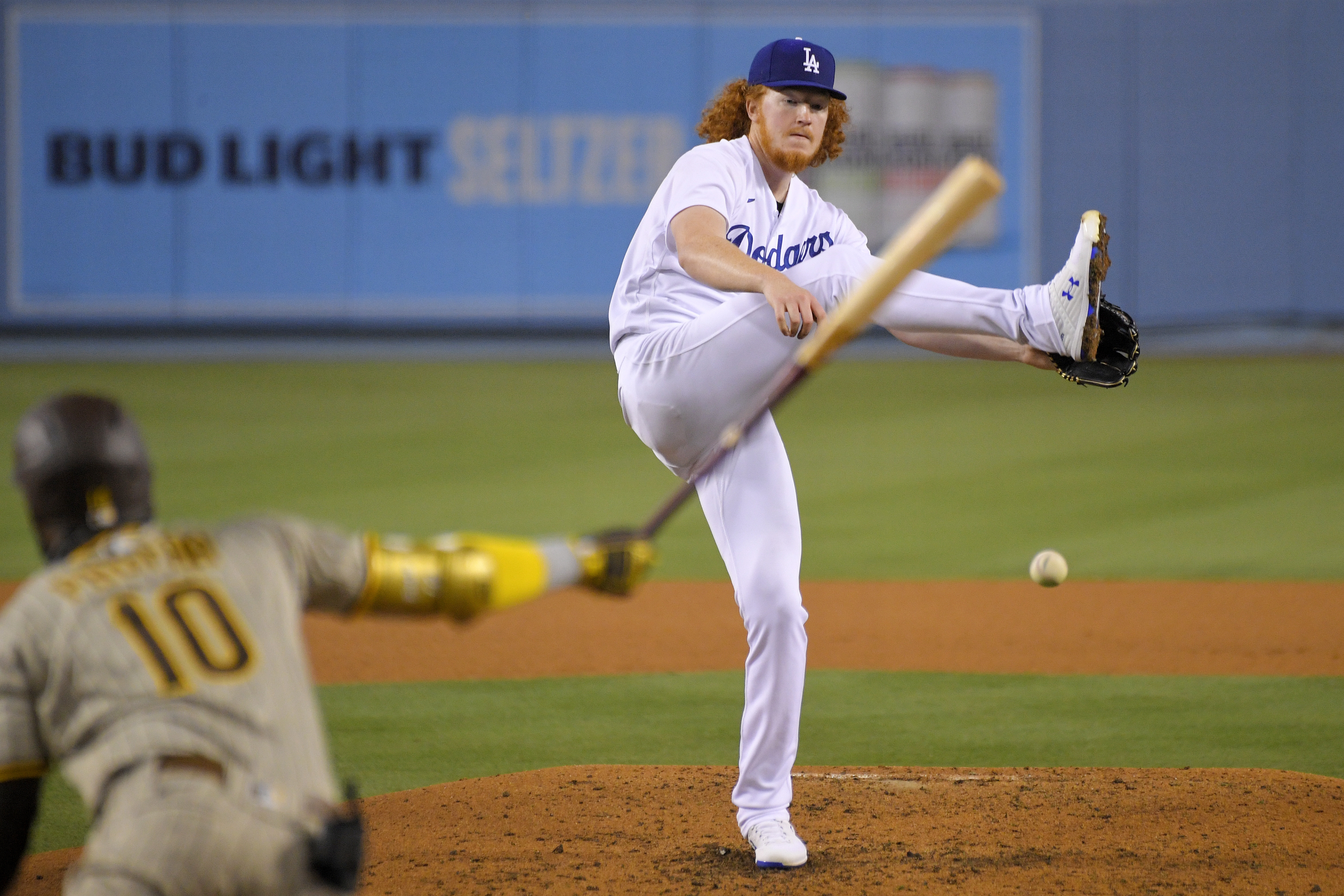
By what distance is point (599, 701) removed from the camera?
6129mm

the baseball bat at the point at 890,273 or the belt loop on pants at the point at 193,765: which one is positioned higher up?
the baseball bat at the point at 890,273

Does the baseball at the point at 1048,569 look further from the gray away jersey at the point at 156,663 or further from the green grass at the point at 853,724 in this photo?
the gray away jersey at the point at 156,663

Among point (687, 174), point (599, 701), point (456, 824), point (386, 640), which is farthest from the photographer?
point (386, 640)

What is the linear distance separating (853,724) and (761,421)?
228cm

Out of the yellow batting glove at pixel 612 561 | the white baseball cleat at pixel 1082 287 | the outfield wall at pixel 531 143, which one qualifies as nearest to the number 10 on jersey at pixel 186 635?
the yellow batting glove at pixel 612 561

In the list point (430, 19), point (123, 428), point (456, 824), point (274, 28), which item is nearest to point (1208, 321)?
point (430, 19)

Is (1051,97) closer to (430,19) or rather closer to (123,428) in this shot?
(430,19)

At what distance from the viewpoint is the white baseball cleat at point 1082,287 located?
3.66 metres

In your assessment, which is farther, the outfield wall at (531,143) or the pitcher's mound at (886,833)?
the outfield wall at (531,143)

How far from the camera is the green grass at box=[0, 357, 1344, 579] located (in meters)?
9.48

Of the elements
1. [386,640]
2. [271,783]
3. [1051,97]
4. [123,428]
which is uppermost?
[1051,97]

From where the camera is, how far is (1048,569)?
5.64 m

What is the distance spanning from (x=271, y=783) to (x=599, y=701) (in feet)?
12.7

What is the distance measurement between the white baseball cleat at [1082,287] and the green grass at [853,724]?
1.97 meters
